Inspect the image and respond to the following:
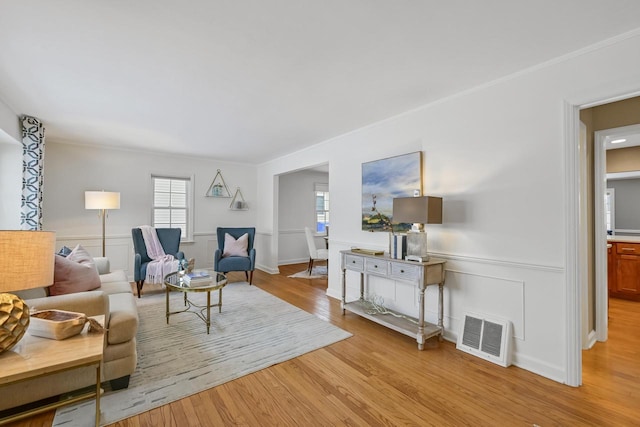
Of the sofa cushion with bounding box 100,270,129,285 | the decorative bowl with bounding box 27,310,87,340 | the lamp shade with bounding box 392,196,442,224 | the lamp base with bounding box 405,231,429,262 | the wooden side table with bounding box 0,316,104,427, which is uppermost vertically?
the lamp shade with bounding box 392,196,442,224

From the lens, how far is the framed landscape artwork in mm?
3205

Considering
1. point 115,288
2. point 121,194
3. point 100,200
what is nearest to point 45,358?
point 115,288

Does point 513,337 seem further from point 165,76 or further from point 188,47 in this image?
point 165,76

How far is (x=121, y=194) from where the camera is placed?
17.1 feet

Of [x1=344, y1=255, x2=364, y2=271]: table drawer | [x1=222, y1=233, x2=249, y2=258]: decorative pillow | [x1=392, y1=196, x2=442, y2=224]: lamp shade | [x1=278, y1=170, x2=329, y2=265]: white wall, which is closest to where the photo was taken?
[x1=392, y1=196, x2=442, y2=224]: lamp shade

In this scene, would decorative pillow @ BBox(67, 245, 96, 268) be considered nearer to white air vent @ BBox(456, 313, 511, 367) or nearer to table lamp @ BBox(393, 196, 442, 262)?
table lamp @ BBox(393, 196, 442, 262)

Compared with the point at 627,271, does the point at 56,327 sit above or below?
above

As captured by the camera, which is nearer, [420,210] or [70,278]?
[70,278]

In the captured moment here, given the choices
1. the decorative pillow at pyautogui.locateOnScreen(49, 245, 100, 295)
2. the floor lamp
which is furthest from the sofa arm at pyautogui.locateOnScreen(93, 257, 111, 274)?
the decorative pillow at pyautogui.locateOnScreen(49, 245, 100, 295)

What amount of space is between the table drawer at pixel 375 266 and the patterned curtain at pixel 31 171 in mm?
4220

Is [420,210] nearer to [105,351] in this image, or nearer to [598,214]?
[598,214]

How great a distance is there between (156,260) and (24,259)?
3493mm

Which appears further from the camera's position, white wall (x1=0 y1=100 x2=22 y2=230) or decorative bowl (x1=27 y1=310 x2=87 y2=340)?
white wall (x1=0 y1=100 x2=22 y2=230)

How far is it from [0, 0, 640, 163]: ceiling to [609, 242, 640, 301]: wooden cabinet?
12.3ft
